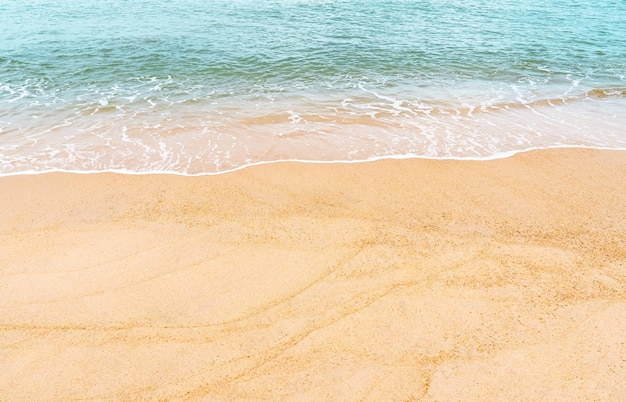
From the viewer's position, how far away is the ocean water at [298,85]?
9.37 metres

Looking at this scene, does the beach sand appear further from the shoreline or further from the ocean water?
the ocean water

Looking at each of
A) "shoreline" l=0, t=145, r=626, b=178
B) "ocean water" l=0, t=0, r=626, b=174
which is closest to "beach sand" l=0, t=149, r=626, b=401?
"shoreline" l=0, t=145, r=626, b=178

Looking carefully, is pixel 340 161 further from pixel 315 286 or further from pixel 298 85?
pixel 298 85

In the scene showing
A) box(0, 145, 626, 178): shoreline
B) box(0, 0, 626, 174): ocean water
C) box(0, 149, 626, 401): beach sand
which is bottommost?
box(0, 149, 626, 401): beach sand

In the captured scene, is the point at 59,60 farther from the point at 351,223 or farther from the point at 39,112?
the point at 351,223

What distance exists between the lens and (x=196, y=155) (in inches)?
353

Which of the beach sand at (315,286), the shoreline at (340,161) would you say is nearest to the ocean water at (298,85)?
the shoreline at (340,161)

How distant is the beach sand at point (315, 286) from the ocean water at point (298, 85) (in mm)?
1532

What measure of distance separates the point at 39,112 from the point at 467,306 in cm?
1200

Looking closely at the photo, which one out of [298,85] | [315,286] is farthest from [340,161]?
[298,85]

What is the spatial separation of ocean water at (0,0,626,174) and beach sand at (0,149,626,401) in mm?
1532

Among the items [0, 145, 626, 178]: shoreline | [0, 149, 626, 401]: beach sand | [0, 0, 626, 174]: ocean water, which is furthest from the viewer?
[0, 0, 626, 174]: ocean water

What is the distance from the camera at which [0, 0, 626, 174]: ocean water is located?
9.37 metres

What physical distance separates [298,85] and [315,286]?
9.64m
